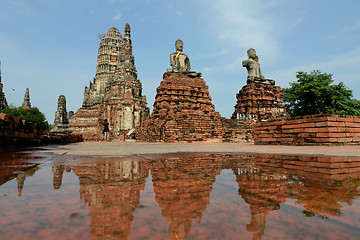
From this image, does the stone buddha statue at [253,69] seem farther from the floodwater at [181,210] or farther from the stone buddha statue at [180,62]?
the floodwater at [181,210]

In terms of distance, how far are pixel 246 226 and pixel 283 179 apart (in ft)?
2.19

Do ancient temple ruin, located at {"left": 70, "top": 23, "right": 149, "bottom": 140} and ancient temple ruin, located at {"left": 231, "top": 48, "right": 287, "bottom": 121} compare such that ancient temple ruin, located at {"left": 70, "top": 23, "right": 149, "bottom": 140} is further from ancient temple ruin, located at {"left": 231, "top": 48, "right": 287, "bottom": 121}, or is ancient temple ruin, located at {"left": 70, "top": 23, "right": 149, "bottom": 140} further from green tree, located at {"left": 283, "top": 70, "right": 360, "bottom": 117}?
green tree, located at {"left": 283, "top": 70, "right": 360, "bottom": 117}

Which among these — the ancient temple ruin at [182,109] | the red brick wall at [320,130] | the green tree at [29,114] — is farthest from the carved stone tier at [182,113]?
the green tree at [29,114]

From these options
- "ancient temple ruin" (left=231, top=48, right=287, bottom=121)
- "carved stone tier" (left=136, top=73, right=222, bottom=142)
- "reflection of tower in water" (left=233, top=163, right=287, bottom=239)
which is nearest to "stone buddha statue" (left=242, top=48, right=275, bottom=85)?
"ancient temple ruin" (left=231, top=48, right=287, bottom=121)

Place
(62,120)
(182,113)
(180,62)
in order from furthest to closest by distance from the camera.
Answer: (62,120) < (180,62) < (182,113)

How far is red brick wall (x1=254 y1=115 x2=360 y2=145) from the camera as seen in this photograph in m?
4.76

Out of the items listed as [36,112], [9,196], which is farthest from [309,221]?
[36,112]

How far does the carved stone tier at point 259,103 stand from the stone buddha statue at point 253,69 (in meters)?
0.35

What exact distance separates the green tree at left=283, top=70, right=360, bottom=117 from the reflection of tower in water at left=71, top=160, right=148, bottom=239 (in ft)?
78.8

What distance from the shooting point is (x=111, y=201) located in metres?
0.72

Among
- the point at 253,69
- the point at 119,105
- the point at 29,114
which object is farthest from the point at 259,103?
the point at 29,114

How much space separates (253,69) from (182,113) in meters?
8.01

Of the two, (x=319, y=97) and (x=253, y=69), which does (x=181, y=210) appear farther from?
(x=319, y=97)

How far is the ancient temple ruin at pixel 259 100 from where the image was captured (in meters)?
Result: 14.3
